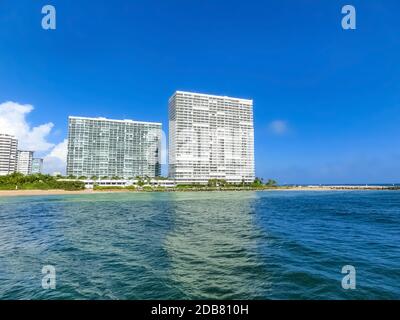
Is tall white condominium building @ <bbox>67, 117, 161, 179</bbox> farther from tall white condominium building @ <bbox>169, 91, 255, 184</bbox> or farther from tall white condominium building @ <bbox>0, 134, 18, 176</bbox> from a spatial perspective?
tall white condominium building @ <bbox>0, 134, 18, 176</bbox>

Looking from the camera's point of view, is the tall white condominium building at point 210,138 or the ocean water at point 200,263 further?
the tall white condominium building at point 210,138

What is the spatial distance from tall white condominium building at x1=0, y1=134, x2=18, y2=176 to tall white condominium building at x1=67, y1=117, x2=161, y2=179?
1869 inches

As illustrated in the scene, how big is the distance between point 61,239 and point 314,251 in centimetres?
1787

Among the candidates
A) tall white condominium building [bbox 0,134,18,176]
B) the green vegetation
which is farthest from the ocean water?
tall white condominium building [bbox 0,134,18,176]

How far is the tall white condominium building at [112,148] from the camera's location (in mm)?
174125

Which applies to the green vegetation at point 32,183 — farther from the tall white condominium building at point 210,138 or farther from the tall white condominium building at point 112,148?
the tall white condominium building at point 210,138

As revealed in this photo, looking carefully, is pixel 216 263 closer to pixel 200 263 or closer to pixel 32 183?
pixel 200 263

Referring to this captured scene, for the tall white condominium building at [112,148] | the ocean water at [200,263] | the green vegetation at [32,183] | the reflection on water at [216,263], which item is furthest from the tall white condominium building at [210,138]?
the reflection on water at [216,263]

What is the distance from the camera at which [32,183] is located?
4417 inches

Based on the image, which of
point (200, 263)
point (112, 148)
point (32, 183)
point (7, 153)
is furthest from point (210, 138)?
point (200, 263)

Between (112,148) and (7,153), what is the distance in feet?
238

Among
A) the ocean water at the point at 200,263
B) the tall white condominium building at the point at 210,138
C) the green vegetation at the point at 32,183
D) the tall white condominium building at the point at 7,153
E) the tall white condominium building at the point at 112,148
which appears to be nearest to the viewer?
the ocean water at the point at 200,263

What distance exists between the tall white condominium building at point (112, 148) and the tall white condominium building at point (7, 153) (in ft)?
156
